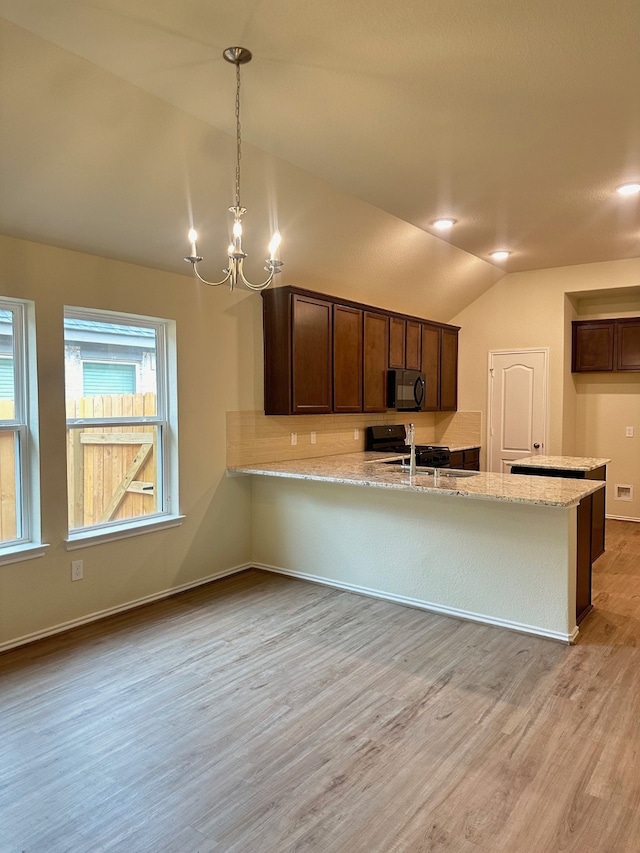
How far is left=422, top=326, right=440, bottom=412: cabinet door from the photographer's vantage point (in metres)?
6.41

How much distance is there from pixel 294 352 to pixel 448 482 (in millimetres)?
1717

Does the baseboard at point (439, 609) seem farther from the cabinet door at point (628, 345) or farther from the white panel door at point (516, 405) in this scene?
the cabinet door at point (628, 345)

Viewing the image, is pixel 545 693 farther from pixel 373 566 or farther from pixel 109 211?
pixel 109 211

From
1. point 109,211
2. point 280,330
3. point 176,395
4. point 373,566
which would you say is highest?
point 109,211

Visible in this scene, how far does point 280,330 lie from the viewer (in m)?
4.63

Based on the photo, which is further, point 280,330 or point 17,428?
point 280,330

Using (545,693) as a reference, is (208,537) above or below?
above

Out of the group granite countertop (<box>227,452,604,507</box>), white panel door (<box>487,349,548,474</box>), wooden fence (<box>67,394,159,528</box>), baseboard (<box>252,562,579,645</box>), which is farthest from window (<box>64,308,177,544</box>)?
white panel door (<box>487,349,548,474</box>)

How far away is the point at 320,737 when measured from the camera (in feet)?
7.93

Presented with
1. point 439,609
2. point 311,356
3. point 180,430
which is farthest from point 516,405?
point 180,430

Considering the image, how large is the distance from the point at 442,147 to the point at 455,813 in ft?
10.2

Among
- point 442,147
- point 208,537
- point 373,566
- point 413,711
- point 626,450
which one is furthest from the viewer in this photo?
point 626,450

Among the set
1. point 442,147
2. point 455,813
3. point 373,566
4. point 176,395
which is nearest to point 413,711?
point 455,813

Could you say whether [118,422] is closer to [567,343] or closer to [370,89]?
[370,89]
